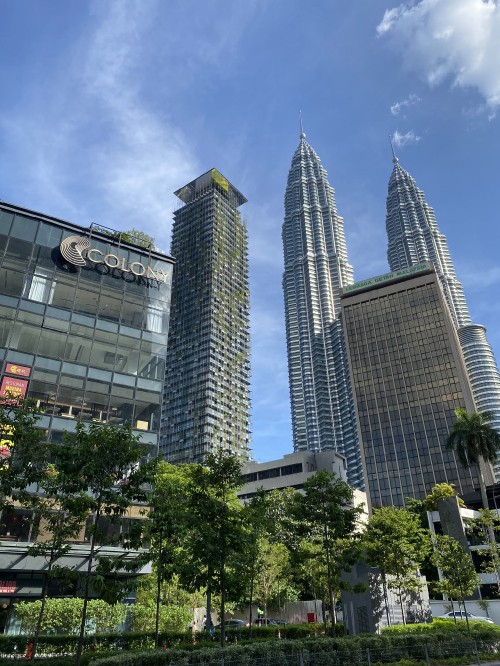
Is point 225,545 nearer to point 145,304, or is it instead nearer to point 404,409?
point 145,304

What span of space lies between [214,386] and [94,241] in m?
101

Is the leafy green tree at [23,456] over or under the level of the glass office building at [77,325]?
under

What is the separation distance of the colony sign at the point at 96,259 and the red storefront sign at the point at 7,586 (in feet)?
80.8

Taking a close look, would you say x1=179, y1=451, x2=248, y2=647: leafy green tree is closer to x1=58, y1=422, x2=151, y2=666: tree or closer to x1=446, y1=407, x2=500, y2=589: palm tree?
x1=58, y1=422, x2=151, y2=666: tree

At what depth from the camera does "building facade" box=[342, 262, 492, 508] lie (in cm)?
14362

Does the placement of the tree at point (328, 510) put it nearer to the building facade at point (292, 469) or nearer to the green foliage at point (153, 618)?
the green foliage at point (153, 618)

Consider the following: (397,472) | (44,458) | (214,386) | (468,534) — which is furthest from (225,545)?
(397,472)

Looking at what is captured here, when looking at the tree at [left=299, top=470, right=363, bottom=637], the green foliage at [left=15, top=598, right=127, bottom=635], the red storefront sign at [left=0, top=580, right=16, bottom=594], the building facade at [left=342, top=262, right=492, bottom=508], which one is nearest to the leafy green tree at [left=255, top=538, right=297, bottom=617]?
the tree at [left=299, top=470, right=363, bottom=637]

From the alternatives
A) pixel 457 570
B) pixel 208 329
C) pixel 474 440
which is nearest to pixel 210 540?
pixel 457 570

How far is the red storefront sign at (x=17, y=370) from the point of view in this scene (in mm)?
35569

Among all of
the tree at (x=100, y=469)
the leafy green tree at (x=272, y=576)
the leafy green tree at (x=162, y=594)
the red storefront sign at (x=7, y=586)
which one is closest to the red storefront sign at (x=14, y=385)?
the red storefront sign at (x=7, y=586)

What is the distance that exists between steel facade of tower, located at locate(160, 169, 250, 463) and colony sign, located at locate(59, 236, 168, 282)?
3560 inches

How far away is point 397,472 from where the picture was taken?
146125mm

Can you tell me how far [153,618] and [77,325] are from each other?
22521 millimetres
